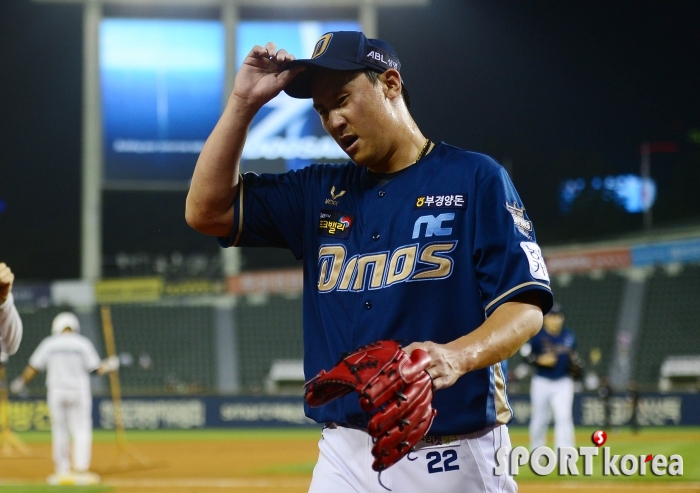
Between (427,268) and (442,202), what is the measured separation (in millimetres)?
197

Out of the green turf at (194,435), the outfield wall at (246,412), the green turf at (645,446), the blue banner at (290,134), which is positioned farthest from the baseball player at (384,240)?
the blue banner at (290,134)

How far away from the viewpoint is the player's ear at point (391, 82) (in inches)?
101

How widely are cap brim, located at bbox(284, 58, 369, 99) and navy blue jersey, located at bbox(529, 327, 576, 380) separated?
8.56 m

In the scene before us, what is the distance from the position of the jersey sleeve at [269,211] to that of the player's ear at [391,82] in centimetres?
42

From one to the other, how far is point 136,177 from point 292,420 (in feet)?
33.2

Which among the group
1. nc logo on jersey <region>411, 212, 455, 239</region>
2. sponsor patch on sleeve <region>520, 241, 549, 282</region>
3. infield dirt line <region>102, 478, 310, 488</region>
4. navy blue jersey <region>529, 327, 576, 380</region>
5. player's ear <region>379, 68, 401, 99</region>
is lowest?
infield dirt line <region>102, 478, 310, 488</region>

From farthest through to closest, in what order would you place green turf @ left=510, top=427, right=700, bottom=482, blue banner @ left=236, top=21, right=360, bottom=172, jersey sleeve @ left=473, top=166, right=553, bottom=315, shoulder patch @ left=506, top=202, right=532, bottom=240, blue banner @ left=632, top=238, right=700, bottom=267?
blue banner @ left=236, top=21, right=360, bottom=172, blue banner @ left=632, top=238, right=700, bottom=267, green turf @ left=510, top=427, right=700, bottom=482, shoulder patch @ left=506, top=202, right=532, bottom=240, jersey sleeve @ left=473, top=166, right=553, bottom=315

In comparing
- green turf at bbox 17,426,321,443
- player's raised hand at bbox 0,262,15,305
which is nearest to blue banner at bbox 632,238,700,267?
green turf at bbox 17,426,321,443

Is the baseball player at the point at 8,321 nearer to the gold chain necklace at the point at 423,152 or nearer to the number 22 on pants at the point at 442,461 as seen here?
the gold chain necklace at the point at 423,152

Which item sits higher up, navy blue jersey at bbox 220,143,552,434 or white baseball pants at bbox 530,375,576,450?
navy blue jersey at bbox 220,143,552,434

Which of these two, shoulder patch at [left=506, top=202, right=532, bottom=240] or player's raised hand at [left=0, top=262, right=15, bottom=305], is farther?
player's raised hand at [left=0, top=262, right=15, bottom=305]

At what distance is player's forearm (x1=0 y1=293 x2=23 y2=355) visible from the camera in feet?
13.2

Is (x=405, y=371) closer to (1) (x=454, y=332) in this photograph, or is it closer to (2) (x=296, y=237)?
(1) (x=454, y=332)

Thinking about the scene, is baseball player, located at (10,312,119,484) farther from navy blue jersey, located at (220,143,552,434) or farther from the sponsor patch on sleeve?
the sponsor patch on sleeve
